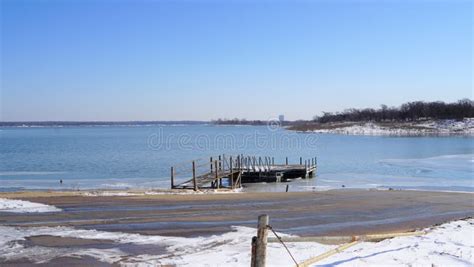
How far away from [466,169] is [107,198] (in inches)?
1234

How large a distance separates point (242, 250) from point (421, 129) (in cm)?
12839

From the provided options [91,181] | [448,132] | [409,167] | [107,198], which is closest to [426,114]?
[448,132]

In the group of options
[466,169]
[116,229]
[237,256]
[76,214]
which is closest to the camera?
[237,256]

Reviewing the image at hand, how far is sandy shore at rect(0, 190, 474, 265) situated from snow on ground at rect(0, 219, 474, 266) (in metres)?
0.21

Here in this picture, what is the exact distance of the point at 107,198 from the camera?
2081 cm

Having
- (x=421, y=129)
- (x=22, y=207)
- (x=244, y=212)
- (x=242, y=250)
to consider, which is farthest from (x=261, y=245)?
(x=421, y=129)

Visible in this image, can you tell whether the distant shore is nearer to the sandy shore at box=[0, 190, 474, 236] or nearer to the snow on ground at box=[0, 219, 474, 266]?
the sandy shore at box=[0, 190, 474, 236]

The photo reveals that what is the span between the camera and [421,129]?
130625mm

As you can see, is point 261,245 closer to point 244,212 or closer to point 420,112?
point 244,212

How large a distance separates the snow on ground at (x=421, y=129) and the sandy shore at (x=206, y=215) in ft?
356

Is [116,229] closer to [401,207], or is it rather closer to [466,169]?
[401,207]

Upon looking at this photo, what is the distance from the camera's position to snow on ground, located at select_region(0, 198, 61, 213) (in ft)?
56.1

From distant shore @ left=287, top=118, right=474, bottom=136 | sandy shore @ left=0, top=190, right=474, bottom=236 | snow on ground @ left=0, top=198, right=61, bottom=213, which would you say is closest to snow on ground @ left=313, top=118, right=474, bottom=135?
distant shore @ left=287, top=118, right=474, bottom=136

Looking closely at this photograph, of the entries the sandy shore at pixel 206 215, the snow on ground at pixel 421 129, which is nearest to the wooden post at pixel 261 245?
the sandy shore at pixel 206 215
